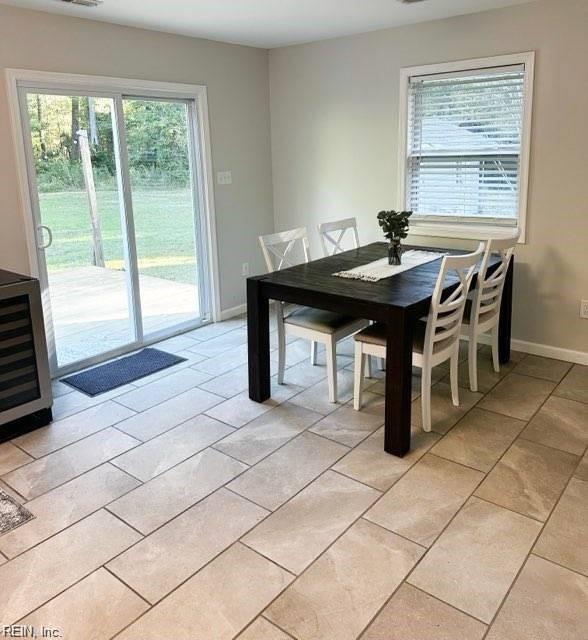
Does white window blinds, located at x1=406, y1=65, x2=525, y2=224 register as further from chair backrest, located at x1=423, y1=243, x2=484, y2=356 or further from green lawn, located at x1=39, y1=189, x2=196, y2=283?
green lawn, located at x1=39, y1=189, x2=196, y2=283

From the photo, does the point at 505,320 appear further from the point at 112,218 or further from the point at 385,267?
the point at 112,218

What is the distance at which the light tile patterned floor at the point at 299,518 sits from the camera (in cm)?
189

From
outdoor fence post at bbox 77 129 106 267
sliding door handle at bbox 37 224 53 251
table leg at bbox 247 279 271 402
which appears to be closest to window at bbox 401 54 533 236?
table leg at bbox 247 279 271 402

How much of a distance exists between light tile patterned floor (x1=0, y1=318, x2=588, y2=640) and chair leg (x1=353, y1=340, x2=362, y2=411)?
2.9 inches

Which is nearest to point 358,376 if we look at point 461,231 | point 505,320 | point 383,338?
point 383,338

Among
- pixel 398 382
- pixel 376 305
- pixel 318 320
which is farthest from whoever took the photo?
pixel 318 320

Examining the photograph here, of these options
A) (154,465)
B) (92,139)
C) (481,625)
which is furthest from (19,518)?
(92,139)

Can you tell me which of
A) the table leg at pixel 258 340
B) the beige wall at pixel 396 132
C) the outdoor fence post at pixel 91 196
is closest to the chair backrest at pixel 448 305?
the table leg at pixel 258 340

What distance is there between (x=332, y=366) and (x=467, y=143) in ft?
6.66

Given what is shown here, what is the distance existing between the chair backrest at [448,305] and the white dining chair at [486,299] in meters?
0.20

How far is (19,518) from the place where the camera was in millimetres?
2408

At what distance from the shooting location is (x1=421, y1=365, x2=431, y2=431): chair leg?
9.87 feet

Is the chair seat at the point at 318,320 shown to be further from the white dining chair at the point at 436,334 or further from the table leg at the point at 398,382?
the table leg at the point at 398,382

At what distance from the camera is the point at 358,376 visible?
3.27 meters
